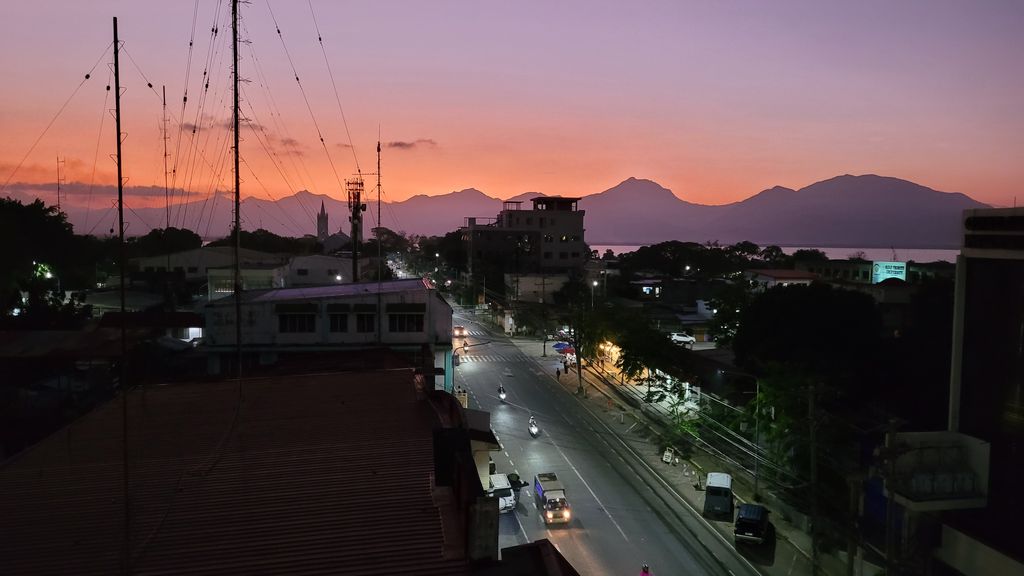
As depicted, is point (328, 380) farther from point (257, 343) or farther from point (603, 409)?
point (603, 409)

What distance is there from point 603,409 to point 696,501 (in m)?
11.8

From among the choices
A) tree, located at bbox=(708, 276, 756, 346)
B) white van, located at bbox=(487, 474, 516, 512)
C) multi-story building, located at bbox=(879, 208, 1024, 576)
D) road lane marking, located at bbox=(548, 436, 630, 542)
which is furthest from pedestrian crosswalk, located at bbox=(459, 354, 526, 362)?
multi-story building, located at bbox=(879, 208, 1024, 576)

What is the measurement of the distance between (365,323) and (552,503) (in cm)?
1127

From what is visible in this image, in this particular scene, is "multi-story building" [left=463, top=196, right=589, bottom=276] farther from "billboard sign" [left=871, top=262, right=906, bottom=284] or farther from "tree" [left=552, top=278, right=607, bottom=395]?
"tree" [left=552, top=278, right=607, bottom=395]

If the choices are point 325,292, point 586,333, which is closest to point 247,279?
point 325,292

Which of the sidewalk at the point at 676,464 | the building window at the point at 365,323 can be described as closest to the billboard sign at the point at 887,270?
the sidewalk at the point at 676,464

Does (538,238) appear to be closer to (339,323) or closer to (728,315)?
(728,315)

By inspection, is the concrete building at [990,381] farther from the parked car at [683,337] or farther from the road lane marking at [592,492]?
the parked car at [683,337]

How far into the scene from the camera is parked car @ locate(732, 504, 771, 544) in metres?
16.6

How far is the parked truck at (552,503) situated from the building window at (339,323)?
10747 mm

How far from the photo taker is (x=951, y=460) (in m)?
13.9

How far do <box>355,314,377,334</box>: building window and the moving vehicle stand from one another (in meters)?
13.8

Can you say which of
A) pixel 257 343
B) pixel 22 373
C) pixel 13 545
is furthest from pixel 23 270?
pixel 13 545

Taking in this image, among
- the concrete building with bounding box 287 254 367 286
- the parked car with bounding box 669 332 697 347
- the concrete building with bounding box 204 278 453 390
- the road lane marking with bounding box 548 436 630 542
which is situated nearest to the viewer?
the road lane marking with bounding box 548 436 630 542
